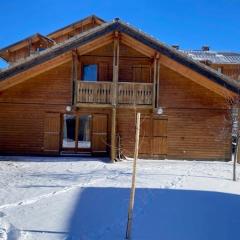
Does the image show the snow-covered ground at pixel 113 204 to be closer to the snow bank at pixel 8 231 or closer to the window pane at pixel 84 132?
the snow bank at pixel 8 231

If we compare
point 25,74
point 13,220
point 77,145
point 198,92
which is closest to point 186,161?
point 198,92

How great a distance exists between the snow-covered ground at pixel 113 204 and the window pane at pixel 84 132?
4.66 metres

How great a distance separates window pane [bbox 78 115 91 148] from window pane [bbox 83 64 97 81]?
6.14 feet

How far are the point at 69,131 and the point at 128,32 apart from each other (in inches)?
220

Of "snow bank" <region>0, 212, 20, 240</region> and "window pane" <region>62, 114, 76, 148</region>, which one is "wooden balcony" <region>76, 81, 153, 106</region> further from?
"snow bank" <region>0, 212, 20, 240</region>

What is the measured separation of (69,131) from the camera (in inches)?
728

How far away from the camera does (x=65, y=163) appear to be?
51.0ft

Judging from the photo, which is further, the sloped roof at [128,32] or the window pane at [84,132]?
the window pane at [84,132]

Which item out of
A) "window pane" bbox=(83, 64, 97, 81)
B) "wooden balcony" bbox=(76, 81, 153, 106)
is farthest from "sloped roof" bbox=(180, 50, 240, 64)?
"wooden balcony" bbox=(76, 81, 153, 106)

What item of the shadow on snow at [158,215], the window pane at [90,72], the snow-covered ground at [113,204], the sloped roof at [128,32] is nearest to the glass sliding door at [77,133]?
the window pane at [90,72]

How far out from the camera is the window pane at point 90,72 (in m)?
18.3

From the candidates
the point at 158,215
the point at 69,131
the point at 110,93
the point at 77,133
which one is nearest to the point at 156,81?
the point at 110,93

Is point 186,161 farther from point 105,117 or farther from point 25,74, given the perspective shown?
point 25,74

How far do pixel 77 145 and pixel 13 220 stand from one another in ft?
36.9
